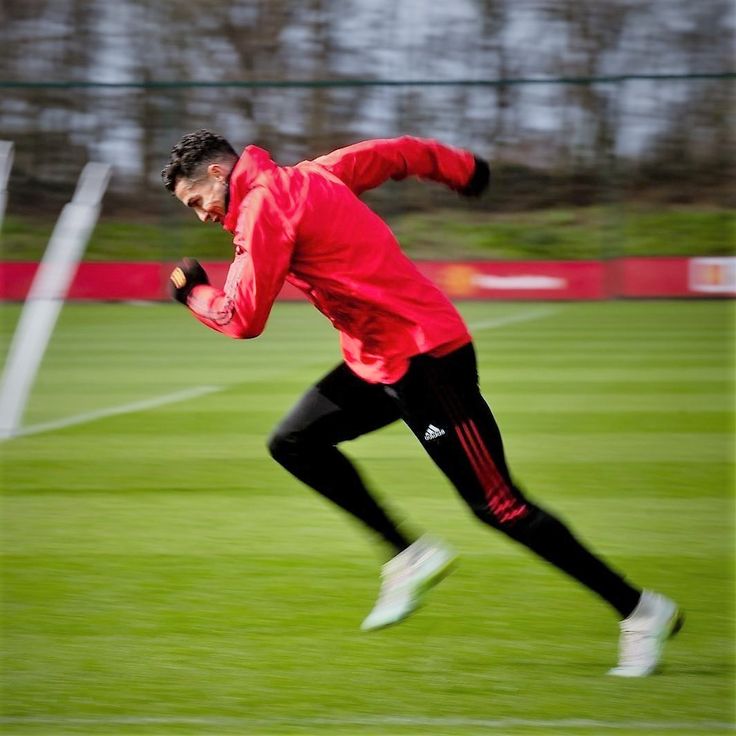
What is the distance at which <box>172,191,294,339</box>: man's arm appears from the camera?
14.5 ft

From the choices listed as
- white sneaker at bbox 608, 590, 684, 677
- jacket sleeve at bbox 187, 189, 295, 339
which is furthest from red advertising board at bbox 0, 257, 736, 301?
white sneaker at bbox 608, 590, 684, 677

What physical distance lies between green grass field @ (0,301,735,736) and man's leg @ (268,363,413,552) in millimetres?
483

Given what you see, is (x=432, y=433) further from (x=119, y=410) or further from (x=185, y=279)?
(x=119, y=410)

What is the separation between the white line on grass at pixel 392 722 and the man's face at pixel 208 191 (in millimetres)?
1659

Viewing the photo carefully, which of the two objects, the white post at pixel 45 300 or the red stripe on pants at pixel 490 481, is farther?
the white post at pixel 45 300

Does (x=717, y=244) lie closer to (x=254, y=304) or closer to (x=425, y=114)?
(x=425, y=114)

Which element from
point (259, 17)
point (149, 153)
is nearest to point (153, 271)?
point (149, 153)

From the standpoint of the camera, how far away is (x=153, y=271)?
24.6 metres

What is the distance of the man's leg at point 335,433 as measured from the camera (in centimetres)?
497

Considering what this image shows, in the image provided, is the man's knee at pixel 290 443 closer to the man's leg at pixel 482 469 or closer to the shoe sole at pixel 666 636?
the man's leg at pixel 482 469

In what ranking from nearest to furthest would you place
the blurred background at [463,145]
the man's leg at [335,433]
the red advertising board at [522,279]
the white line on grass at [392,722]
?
the white line on grass at [392,722], the man's leg at [335,433], the red advertising board at [522,279], the blurred background at [463,145]

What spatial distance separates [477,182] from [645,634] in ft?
6.02

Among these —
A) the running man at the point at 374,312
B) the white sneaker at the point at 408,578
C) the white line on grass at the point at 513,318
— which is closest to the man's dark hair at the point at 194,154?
the running man at the point at 374,312

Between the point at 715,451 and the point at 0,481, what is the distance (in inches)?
178
